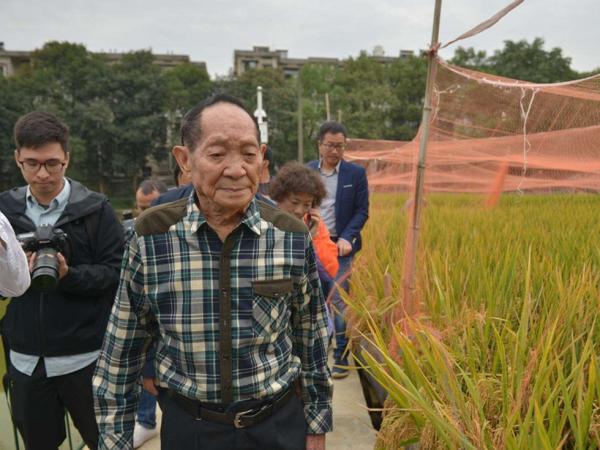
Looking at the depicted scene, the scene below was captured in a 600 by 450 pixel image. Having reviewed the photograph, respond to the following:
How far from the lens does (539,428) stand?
3.81ft

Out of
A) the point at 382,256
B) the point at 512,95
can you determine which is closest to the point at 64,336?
the point at 382,256

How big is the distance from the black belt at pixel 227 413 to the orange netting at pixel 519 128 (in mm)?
2005

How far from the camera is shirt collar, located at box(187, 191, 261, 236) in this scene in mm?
1140

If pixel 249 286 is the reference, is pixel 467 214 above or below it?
below

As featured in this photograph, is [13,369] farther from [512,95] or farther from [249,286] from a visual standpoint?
[512,95]

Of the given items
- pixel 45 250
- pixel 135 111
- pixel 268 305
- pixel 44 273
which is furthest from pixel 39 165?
pixel 135 111

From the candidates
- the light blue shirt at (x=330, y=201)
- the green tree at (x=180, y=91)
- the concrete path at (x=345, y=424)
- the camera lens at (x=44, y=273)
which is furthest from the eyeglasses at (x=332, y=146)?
the green tree at (x=180, y=91)

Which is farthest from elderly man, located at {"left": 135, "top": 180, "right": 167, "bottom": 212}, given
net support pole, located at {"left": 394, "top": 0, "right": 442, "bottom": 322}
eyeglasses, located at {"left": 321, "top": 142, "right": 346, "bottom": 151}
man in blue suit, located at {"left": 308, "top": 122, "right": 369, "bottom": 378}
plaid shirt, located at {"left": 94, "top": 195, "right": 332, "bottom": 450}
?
plaid shirt, located at {"left": 94, "top": 195, "right": 332, "bottom": 450}

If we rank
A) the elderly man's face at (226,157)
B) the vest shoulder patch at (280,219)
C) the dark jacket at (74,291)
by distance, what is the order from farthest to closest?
the dark jacket at (74,291) → the vest shoulder patch at (280,219) → the elderly man's face at (226,157)

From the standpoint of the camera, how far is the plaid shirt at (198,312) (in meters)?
1.13

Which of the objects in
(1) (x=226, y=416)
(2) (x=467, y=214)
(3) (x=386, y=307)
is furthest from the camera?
(2) (x=467, y=214)

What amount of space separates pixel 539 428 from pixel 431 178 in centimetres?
603

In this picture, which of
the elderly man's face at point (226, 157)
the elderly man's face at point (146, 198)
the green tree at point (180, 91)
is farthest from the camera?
the green tree at point (180, 91)

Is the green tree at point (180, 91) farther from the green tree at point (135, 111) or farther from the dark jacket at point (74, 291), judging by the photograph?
the dark jacket at point (74, 291)
